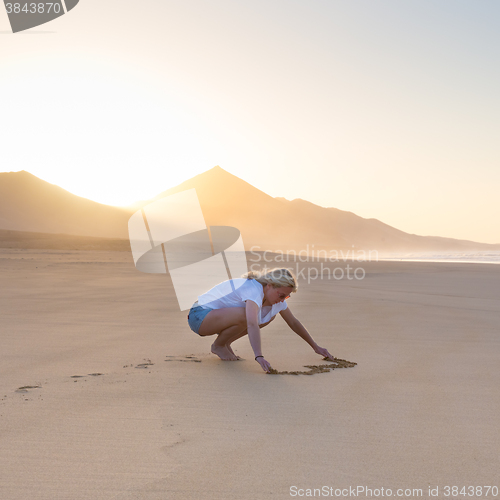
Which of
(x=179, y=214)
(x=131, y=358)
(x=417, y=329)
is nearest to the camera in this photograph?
(x=131, y=358)

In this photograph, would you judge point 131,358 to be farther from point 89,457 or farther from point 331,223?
point 331,223

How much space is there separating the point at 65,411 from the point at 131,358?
1.40 metres

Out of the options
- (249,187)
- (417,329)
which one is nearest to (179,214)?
(249,187)

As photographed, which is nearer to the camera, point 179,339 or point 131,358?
point 131,358

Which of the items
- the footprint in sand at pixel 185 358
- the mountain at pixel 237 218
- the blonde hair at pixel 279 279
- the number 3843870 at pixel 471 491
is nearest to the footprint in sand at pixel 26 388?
the footprint in sand at pixel 185 358

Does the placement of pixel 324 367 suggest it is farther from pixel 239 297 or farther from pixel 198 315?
pixel 198 315

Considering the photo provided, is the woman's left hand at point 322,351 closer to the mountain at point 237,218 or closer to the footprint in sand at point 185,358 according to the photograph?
the footprint in sand at point 185,358

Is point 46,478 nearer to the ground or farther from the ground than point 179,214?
farther from the ground

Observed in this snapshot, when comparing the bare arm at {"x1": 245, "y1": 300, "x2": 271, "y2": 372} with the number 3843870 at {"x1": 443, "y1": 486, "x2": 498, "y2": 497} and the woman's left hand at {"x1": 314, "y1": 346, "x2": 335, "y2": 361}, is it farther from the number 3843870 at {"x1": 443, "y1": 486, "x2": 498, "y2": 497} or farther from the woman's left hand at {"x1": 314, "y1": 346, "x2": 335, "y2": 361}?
the number 3843870 at {"x1": 443, "y1": 486, "x2": 498, "y2": 497}

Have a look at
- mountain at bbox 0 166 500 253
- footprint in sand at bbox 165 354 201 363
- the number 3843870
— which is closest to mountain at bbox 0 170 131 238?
mountain at bbox 0 166 500 253

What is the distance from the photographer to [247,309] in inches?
148

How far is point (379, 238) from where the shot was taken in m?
152

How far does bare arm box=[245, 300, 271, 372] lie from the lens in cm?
370

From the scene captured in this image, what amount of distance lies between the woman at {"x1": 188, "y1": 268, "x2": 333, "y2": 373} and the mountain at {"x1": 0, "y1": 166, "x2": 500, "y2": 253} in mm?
43046
